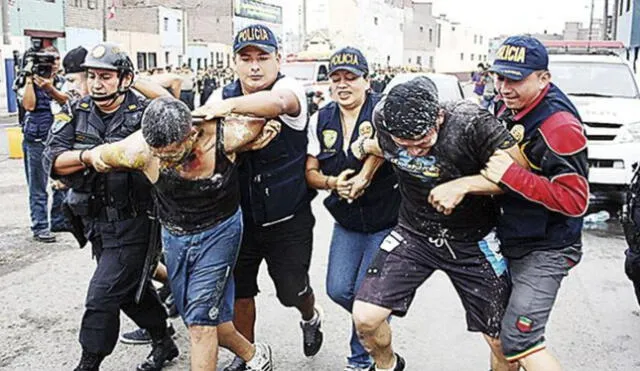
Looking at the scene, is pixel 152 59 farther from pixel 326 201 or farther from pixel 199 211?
pixel 199 211

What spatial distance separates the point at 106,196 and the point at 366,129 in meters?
1.47

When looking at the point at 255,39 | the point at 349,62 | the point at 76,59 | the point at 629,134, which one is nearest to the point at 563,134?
the point at 349,62

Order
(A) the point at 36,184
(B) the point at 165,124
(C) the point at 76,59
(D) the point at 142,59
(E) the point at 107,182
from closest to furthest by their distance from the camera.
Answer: (B) the point at 165,124 → (E) the point at 107,182 → (C) the point at 76,59 → (A) the point at 36,184 → (D) the point at 142,59

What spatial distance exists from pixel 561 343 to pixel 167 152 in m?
3.05

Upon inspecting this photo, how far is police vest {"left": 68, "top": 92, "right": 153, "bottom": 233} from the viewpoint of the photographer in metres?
4.01

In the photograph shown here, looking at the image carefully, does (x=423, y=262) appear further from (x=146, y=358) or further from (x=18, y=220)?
(x=18, y=220)

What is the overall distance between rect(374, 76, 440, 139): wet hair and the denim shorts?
3.35 ft

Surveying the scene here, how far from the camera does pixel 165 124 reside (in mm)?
3246

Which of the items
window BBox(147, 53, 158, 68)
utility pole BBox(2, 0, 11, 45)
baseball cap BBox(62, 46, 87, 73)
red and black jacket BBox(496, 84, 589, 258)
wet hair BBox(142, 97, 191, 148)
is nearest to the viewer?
red and black jacket BBox(496, 84, 589, 258)

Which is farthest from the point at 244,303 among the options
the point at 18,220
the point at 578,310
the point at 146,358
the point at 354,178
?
the point at 18,220

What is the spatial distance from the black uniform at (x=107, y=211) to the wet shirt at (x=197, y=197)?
0.34 m

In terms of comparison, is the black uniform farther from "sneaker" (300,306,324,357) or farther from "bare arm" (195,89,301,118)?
"sneaker" (300,306,324,357)

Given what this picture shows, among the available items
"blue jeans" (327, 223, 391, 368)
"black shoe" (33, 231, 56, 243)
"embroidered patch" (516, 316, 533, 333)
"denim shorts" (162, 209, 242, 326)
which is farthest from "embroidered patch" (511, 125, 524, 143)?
"black shoe" (33, 231, 56, 243)

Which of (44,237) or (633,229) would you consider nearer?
(633,229)
